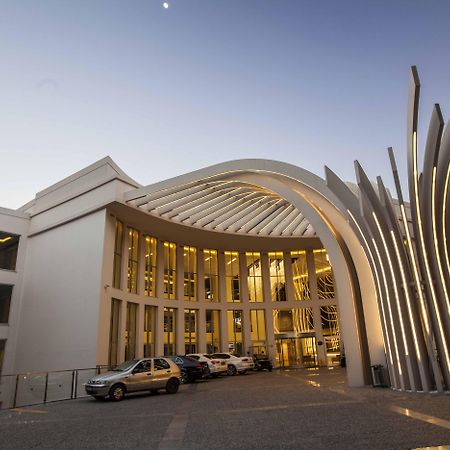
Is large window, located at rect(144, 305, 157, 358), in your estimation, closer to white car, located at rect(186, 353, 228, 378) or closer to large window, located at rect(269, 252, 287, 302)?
white car, located at rect(186, 353, 228, 378)

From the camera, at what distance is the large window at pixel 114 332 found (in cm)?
2303

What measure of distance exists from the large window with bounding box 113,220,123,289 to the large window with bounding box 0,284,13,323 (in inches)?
288

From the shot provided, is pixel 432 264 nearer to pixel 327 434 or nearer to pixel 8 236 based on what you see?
pixel 327 434

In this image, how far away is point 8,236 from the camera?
26.8 m

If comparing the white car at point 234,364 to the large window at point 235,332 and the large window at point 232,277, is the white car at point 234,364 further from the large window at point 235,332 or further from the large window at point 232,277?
the large window at point 232,277

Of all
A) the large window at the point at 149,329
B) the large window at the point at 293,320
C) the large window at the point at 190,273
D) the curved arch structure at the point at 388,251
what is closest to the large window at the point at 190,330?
the large window at the point at 190,273

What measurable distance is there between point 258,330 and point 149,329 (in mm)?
10383

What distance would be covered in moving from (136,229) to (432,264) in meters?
19.9

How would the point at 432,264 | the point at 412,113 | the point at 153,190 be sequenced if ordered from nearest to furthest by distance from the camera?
the point at 412,113 → the point at 432,264 → the point at 153,190

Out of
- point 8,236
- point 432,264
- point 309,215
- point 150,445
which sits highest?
point 8,236

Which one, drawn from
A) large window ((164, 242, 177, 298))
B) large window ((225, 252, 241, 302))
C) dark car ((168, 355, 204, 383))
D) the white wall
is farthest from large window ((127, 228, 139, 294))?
large window ((225, 252, 241, 302))

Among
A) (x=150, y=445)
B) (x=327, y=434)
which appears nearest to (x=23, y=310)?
(x=150, y=445)

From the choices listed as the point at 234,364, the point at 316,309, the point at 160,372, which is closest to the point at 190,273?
the point at 234,364

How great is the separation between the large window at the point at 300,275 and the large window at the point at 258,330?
3.47 m
